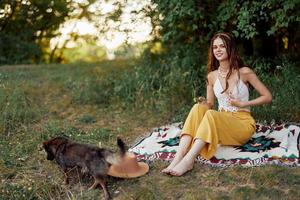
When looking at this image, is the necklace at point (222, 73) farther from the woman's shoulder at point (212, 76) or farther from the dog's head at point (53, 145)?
the dog's head at point (53, 145)

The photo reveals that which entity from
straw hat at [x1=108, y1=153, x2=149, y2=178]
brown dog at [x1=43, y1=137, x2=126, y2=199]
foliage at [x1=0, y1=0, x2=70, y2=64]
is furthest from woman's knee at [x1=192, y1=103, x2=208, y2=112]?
foliage at [x1=0, y1=0, x2=70, y2=64]

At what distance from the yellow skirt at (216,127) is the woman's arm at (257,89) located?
187mm

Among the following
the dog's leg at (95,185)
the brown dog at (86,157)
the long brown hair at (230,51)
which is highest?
the long brown hair at (230,51)

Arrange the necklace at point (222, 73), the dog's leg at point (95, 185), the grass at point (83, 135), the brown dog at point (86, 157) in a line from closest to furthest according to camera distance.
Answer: the grass at point (83, 135), the brown dog at point (86, 157), the dog's leg at point (95, 185), the necklace at point (222, 73)

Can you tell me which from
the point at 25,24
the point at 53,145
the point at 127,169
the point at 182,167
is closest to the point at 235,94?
the point at 182,167

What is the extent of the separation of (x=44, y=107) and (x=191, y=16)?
262cm

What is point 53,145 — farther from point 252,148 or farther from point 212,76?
point 252,148

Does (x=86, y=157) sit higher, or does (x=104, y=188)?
(x=86, y=157)

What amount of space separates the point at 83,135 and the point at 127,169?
1523 millimetres

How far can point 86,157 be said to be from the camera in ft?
16.1

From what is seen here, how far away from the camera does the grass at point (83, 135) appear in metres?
4.70

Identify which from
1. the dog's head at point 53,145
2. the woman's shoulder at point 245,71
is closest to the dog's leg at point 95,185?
the dog's head at point 53,145

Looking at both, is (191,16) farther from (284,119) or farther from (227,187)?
(227,187)

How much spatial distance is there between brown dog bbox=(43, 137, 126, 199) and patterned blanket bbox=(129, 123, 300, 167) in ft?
2.44
